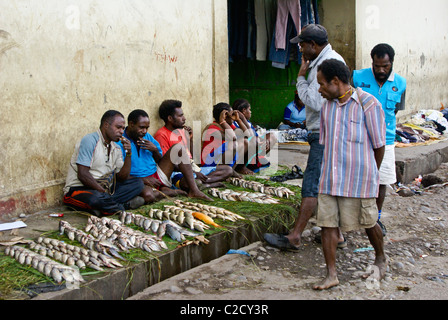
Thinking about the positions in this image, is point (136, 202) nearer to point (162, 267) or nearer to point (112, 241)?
point (112, 241)

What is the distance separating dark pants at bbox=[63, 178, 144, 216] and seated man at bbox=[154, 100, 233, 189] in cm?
87

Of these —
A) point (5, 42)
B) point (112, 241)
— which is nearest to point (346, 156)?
point (112, 241)

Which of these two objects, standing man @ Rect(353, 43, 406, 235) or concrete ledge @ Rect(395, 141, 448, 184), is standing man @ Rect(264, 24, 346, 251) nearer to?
standing man @ Rect(353, 43, 406, 235)

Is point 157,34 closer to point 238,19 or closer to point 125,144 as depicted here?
point 125,144

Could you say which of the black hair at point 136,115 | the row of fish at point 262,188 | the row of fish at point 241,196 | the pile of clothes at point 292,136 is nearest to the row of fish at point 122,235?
the black hair at point 136,115

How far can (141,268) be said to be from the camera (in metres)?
3.71

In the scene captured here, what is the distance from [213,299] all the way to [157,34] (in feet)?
12.5

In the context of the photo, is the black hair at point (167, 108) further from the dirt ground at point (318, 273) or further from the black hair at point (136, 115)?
the dirt ground at point (318, 273)

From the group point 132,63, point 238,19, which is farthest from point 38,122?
point 238,19

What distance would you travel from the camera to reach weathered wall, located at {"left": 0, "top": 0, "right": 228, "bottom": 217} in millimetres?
4699

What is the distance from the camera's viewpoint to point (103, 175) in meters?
5.17

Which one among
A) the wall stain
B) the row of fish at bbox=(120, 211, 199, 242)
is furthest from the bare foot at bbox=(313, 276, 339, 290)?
the wall stain

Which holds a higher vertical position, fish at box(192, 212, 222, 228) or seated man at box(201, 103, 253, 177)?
seated man at box(201, 103, 253, 177)

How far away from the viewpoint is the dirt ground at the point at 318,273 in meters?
3.63
